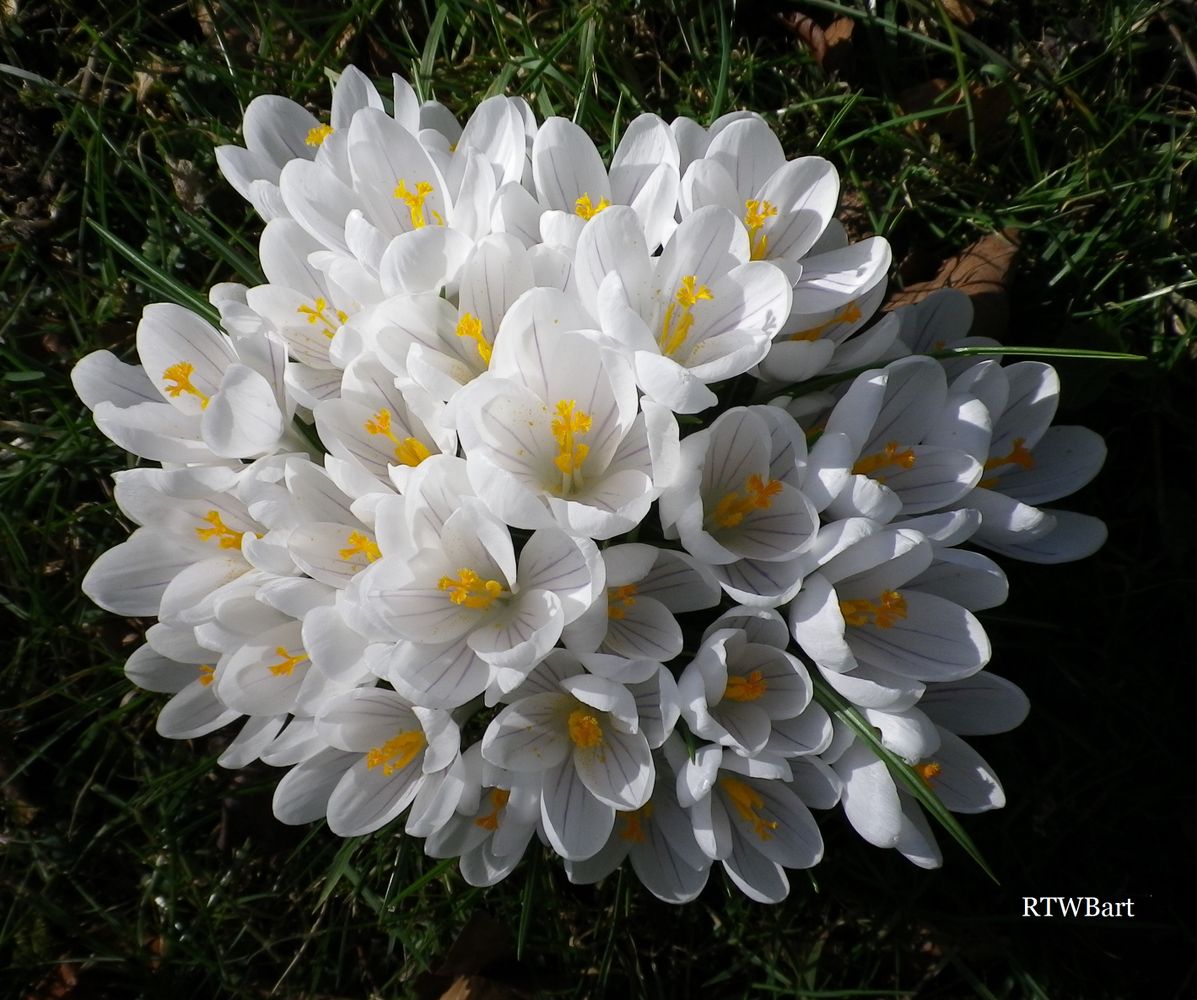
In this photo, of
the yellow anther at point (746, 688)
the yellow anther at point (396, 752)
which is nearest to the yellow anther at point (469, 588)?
the yellow anther at point (396, 752)

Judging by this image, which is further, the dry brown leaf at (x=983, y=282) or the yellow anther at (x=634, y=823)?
the dry brown leaf at (x=983, y=282)

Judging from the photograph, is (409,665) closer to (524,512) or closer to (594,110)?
(524,512)

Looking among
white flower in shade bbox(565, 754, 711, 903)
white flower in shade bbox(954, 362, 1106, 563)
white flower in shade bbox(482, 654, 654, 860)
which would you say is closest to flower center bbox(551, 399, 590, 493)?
white flower in shade bbox(482, 654, 654, 860)

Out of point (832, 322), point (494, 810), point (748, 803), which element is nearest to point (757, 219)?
point (832, 322)

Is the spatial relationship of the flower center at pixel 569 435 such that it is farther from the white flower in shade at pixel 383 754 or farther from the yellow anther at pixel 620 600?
the white flower in shade at pixel 383 754

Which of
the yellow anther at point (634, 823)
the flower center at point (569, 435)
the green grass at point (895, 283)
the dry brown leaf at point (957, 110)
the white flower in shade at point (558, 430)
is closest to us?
the white flower in shade at point (558, 430)

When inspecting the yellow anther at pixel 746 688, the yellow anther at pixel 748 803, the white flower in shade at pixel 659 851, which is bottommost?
the white flower in shade at pixel 659 851

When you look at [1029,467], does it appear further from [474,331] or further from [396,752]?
[396,752]
